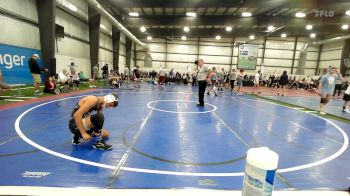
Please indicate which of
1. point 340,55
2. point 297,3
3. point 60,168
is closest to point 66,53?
point 60,168

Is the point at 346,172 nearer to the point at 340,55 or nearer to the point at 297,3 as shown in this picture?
the point at 297,3

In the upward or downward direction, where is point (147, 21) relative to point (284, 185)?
upward

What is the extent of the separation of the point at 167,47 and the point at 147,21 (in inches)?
480

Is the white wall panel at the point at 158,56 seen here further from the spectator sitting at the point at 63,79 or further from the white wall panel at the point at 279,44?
the spectator sitting at the point at 63,79

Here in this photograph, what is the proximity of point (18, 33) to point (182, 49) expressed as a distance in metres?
24.0

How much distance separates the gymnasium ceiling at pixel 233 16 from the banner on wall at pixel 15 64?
767cm

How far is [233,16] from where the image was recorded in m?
21.1

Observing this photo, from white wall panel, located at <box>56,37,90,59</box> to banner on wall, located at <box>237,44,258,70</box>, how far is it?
59.9ft

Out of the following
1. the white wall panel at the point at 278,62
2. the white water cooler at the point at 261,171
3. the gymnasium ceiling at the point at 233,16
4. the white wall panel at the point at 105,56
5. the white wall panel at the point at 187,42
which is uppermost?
the gymnasium ceiling at the point at 233,16

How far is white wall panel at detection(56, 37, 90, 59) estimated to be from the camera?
16203 millimetres

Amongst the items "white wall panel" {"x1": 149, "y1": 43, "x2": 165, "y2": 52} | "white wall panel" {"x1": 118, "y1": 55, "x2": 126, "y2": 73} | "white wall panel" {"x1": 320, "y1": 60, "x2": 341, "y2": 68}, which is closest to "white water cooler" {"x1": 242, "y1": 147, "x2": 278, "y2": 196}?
"white wall panel" {"x1": 118, "y1": 55, "x2": 126, "y2": 73}

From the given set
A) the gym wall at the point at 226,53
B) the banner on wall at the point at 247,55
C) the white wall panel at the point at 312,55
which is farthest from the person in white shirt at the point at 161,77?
the white wall panel at the point at 312,55

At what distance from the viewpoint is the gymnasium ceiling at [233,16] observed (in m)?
16.5

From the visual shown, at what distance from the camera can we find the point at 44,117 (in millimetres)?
5871
